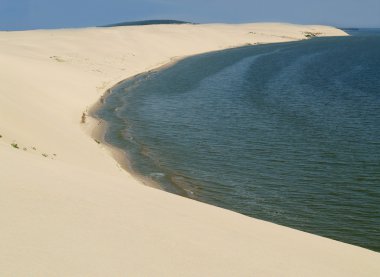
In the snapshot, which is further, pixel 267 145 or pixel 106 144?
pixel 106 144

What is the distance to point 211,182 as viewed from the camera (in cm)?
1884

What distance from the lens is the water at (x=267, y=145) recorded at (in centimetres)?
1634

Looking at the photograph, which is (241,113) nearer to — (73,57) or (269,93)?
(269,93)

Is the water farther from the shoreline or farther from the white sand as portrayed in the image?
the white sand

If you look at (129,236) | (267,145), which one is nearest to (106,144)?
(267,145)

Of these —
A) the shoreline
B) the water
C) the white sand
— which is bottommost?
the shoreline

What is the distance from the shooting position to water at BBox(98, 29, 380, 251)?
16344 millimetres

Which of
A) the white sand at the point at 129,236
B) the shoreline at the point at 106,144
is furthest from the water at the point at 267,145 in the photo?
the white sand at the point at 129,236

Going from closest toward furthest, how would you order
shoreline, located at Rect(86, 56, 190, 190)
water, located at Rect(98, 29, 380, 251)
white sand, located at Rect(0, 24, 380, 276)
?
white sand, located at Rect(0, 24, 380, 276) → water, located at Rect(98, 29, 380, 251) → shoreline, located at Rect(86, 56, 190, 190)

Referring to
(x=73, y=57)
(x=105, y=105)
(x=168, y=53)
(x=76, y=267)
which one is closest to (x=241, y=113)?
(x=105, y=105)

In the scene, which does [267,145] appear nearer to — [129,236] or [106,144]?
[106,144]

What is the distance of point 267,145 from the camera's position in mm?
23797

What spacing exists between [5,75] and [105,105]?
736 centimetres

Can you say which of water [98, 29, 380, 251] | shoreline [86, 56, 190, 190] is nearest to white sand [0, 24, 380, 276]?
water [98, 29, 380, 251]
